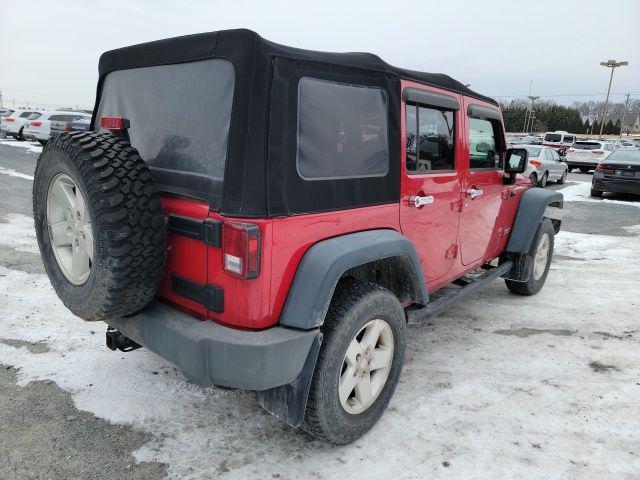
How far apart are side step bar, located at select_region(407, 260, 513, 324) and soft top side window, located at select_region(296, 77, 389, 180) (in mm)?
1025

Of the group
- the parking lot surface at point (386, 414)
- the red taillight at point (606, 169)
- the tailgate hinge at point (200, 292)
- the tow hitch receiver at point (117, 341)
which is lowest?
the parking lot surface at point (386, 414)

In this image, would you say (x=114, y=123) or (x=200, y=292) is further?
(x=114, y=123)

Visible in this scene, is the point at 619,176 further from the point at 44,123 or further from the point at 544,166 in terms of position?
the point at 44,123

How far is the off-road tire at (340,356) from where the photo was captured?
238 cm

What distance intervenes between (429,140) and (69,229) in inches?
86.4

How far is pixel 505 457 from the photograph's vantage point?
2578mm

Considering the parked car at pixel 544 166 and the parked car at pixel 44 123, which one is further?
the parked car at pixel 44 123

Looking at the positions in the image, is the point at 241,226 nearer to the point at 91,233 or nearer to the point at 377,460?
the point at 91,233

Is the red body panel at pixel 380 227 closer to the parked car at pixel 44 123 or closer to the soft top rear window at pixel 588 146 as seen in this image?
the soft top rear window at pixel 588 146

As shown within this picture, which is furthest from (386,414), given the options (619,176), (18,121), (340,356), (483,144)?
(18,121)

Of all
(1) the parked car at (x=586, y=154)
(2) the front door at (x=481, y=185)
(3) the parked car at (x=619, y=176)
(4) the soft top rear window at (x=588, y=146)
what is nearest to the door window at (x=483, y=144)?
(2) the front door at (x=481, y=185)

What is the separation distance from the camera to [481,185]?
3881mm

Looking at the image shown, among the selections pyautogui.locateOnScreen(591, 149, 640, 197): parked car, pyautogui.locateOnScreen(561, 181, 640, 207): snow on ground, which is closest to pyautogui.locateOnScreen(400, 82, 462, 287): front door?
pyautogui.locateOnScreen(561, 181, 640, 207): snow on ground

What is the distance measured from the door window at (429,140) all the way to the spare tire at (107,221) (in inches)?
60.6
